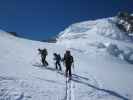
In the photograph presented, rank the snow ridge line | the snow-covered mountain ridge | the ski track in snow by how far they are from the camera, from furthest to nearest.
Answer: the snow-covered mountain ridge < the snow ridge line < the ski track in snow

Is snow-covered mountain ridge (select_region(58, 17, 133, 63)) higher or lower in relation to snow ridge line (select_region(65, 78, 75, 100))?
higher

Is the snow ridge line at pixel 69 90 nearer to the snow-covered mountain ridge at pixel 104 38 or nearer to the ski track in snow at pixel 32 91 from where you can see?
the ski track in snow at pixel 32 91

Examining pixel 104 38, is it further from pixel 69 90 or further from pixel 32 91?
pixel 32 91

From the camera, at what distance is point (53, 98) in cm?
1052

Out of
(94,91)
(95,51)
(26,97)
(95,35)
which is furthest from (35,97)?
(95,35)

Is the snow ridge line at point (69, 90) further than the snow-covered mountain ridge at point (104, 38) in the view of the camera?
No

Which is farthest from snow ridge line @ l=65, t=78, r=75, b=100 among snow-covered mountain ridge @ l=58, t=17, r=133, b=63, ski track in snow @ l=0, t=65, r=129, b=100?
snow-covered mountain ridge @ l=58, t=17, r=133, b=63

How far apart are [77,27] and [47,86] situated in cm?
7068

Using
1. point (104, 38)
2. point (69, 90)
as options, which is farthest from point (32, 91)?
point (104, 38)

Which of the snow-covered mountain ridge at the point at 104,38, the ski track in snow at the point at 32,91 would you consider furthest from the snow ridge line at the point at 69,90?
the snow-covered mountain ridge at the point at 104,38

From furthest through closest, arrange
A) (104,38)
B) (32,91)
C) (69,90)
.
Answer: (104,38)
(69,90)
(32,91)

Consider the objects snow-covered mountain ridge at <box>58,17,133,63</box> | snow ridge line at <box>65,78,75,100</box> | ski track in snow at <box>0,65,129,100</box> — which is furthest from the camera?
snow-covered mountain ridge at <box>58,17,133,63</box>

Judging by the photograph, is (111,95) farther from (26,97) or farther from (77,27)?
(77,27)

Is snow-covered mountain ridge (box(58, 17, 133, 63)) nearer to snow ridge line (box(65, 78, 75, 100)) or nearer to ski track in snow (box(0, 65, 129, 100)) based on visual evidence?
snow ridge line (box(65, 78, 75, 100))
